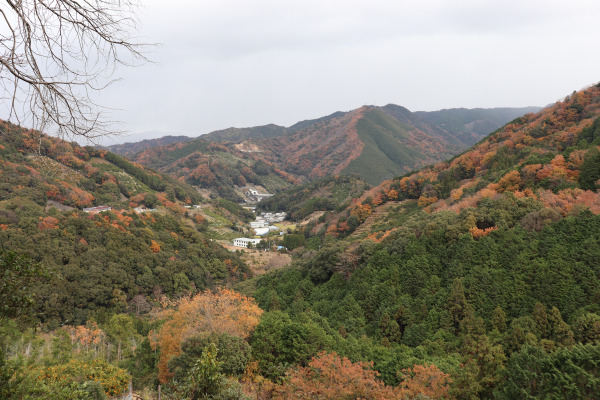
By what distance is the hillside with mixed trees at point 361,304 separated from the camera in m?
8.02

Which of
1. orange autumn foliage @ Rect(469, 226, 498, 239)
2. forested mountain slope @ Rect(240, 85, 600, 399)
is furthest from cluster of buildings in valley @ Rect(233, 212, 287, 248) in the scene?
orange autumn foliage @ Rect(469, 226, 498, 239)

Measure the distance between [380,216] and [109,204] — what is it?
46050 millimetres

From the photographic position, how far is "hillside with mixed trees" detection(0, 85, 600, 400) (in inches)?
316

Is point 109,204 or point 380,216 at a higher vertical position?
point 109,204

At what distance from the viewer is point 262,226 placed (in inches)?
3275

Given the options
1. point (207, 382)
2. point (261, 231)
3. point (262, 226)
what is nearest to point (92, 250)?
point (207, 382)

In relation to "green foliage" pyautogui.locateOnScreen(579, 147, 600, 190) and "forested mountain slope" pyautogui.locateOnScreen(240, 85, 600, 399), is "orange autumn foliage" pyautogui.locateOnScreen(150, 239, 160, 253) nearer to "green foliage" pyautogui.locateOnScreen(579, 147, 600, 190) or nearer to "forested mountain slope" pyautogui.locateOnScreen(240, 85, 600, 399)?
"forested mountain slope" pyautogui.locateOnScreen(240, 85, 600, 399)

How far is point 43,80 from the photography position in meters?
3.23

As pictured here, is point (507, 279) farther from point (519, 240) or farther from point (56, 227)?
point (56, 227)

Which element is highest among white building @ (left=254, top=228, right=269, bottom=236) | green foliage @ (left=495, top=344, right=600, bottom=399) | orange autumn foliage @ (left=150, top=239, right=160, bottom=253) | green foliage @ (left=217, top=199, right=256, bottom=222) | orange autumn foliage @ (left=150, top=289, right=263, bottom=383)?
green foliage @ (left=495, top=344, right=600, bottom=399)

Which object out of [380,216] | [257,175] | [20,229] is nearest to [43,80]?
[20,229]

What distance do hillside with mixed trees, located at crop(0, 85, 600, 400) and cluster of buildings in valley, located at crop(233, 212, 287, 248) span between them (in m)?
22.8

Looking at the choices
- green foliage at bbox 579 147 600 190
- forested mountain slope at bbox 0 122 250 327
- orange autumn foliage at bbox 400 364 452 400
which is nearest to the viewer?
orange autumn foliage at bbox 400 364 452 400

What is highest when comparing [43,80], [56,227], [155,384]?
[43,80]
